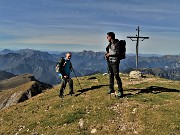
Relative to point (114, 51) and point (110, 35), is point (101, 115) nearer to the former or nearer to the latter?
point (114, 51)

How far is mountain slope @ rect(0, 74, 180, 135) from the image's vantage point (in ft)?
62.8

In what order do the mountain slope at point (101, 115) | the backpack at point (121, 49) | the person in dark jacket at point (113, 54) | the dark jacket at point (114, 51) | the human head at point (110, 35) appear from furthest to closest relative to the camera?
the backpack at point (121, 49)
the dark jacket at point (114, 51)
the person in dark jacket at point (113, 54)
the human head at point (110, 35)
the mountain slope at point (101, 115)

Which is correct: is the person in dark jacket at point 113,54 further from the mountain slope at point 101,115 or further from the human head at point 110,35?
the mountain slope at point 101,115

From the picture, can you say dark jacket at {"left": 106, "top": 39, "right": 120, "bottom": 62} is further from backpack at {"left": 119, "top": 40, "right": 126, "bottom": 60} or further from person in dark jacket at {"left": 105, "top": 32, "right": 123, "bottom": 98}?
backpack at {"left": 119, "top": 40, "right": 126, "bottom": 60}

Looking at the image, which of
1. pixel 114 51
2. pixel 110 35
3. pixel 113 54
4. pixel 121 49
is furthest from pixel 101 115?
pixel 110 35

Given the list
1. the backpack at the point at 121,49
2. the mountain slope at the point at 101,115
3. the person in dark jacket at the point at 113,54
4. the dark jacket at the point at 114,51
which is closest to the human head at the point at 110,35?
the person in dark jacket at the point at 113,54

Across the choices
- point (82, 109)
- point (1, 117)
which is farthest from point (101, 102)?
point (1, 117)

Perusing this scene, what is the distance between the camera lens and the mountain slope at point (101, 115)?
1916 cm

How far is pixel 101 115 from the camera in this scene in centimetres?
2153

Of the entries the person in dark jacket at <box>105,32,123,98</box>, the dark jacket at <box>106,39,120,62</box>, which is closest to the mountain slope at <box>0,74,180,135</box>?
the person in dark jacket at <box>105,32,123,98</box>

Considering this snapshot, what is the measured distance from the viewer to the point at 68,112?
23266 millimetres

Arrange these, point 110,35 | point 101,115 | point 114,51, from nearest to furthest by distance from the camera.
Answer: point 101,115 → point 110,35 → point 114,51

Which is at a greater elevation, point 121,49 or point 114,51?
point 121,49

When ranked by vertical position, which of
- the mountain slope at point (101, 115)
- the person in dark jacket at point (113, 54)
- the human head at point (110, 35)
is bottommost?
the mountain slope at point (101, 115)
